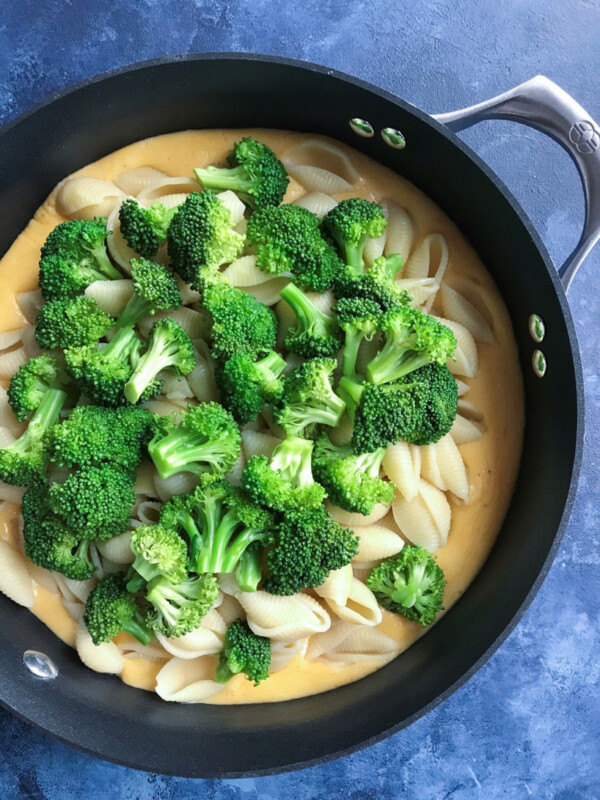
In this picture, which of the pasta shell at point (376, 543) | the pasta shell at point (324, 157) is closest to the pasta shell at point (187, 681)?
the pasta shell at point (376, 543)

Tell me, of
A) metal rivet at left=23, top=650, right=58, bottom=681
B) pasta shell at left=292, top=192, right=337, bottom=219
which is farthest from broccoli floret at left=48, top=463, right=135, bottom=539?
pasta shell at left=292, top=192, right=337, bottom=219

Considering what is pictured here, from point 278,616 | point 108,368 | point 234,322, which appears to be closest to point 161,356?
point 108,368

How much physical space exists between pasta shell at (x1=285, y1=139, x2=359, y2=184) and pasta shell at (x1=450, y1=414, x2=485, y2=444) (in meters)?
1.17

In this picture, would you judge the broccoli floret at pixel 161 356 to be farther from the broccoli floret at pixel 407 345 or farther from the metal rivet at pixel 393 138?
the metal rivet at pixel 393 138

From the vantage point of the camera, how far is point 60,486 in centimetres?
284

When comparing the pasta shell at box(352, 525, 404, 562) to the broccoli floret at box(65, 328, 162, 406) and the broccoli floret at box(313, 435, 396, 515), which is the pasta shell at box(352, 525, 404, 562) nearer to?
the broccoli floret at box(313, 435, 396, 515)

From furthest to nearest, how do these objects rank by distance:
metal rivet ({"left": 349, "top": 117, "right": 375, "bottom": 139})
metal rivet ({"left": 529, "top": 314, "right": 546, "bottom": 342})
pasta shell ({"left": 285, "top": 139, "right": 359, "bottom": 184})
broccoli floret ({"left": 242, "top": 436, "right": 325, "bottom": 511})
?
pasta shell ({"left": 285, "top": 139, "right": 359, "bottom": 184}), metal rivet ({"left": 349, "top": 117, "right": 375, "bottom": 139}), metal rivet ({"left": 529, "top": 314, "right": 546, "bottom": 342}), broccoli floret ({"left": 242, "top": 436, "right": 325, "bottom": 511})

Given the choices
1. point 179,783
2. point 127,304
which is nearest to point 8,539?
point 127,304

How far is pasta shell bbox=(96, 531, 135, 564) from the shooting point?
300 centimetres

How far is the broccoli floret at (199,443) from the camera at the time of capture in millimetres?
2811

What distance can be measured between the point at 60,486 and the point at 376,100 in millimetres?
1948

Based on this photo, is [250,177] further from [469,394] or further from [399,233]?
[469,394]

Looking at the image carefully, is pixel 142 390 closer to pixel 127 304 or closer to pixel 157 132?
pixel 127 304

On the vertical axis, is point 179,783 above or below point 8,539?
below
